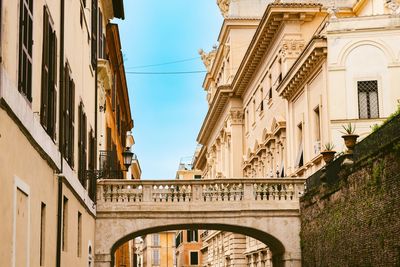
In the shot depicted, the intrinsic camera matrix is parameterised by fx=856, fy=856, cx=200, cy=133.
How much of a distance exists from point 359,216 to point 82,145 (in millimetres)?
7027

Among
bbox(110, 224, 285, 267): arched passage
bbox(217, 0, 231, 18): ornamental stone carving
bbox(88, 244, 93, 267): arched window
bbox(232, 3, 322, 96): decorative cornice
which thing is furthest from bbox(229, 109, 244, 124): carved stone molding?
bbox(88, 244, 93, 267): arched window

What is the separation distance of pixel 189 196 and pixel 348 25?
812 cm

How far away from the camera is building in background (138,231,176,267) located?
126375mm

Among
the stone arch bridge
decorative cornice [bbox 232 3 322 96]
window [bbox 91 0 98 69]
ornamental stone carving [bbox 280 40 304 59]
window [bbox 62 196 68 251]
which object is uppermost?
decorative cornice [bbox 232 3 322 96]

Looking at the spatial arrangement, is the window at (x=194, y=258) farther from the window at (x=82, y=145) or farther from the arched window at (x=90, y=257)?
the window at (x=82, y=145)

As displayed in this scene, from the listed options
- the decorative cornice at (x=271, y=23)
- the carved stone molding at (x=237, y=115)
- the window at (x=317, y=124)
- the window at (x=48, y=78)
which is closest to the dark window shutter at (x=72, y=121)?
the window at (x=48, y=78)

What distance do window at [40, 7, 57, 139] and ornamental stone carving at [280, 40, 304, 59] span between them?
920 inches

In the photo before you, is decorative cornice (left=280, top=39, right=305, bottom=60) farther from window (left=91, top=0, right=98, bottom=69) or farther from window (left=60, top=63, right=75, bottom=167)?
window (left=60, top=63, right=75, bottom=167)

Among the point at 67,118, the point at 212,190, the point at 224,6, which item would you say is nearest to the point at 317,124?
the point at 212,190

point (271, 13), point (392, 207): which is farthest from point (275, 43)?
point (392, 207)

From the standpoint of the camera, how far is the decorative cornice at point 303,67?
29.9m

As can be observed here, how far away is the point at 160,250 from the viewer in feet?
417

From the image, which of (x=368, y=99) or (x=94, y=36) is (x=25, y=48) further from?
(x=368, y=99)

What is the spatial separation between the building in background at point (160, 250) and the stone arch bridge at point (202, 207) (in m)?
99.3
